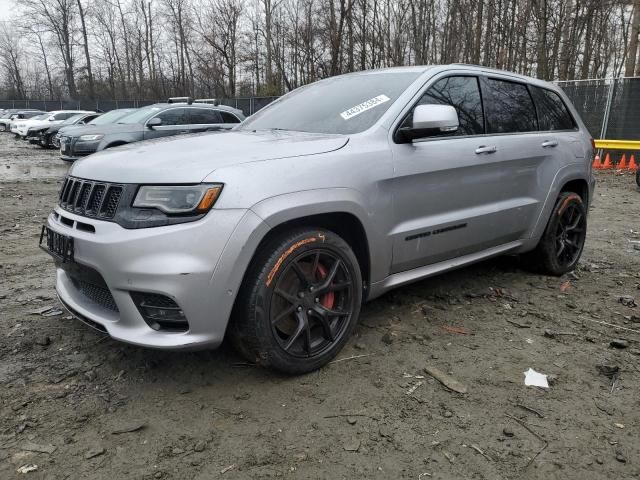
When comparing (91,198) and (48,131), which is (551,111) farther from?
(48,131)

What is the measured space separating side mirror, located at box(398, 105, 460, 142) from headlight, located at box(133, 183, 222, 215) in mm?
1285

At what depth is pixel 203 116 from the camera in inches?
477

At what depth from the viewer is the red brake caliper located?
2861 mm

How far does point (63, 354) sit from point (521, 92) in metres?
3.94

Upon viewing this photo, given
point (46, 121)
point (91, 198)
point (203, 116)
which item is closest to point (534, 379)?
point (91, 198)

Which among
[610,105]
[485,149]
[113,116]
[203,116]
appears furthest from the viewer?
[610,105]

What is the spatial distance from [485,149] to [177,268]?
2.38 metres

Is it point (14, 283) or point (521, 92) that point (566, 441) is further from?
point (14, 283)

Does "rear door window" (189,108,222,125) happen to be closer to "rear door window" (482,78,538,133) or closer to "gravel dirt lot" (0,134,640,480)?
"gravel dirt lot" (0,134,640,480)

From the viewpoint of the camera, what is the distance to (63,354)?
306 cm

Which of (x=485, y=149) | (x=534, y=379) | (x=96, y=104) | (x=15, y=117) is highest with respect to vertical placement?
(x=96, y=104)

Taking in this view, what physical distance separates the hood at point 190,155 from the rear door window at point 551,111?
228cm

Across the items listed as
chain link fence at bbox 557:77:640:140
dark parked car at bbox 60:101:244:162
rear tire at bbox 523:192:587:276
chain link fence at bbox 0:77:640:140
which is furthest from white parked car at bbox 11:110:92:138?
rear tire at bbox 523:192:587:276

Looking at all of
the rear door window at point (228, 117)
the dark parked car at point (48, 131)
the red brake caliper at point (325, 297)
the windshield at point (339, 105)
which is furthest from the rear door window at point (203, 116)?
the dark parked car at point (48, 131)
